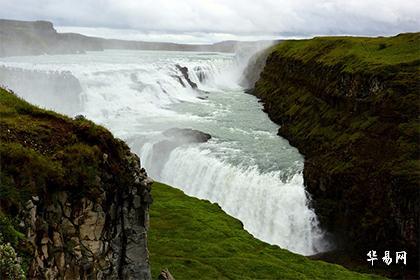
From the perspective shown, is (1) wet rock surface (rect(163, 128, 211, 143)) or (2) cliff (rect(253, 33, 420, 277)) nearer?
(2) cliff (rect(253, 33, 420, 277))

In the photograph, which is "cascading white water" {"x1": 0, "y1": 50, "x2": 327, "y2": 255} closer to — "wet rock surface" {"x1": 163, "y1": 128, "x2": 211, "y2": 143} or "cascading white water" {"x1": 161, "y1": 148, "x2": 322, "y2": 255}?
"cascading white water" {"x1": 161, "y1": 148, "x2": 322, "y2": 255}

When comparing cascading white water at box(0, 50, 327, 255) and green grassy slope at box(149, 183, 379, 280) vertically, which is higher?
cascading white water at box(0, 50, 327, 255)

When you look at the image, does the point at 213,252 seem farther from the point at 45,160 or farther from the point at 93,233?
the point at 45,160

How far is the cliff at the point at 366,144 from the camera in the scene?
114ft

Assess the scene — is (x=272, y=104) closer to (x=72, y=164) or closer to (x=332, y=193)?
(x=332, y=193)

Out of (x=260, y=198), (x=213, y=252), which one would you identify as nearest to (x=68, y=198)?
(x=213, y=252)

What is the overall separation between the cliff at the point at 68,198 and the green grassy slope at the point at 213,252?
9.08m

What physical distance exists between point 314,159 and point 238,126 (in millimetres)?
19118

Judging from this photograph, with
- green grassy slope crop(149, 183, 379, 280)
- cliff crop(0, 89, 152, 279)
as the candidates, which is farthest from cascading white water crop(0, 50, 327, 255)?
cliff crop(0, 89, 152, 279)

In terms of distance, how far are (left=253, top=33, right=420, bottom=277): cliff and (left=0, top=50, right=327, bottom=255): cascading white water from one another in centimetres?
199

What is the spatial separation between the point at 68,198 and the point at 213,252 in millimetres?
15021

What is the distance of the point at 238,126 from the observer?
206 ft

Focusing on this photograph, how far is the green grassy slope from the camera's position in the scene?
2466 cm

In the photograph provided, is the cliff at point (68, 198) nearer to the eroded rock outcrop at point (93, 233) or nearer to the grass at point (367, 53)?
the eroded rock outcrop at point (93, 233)
